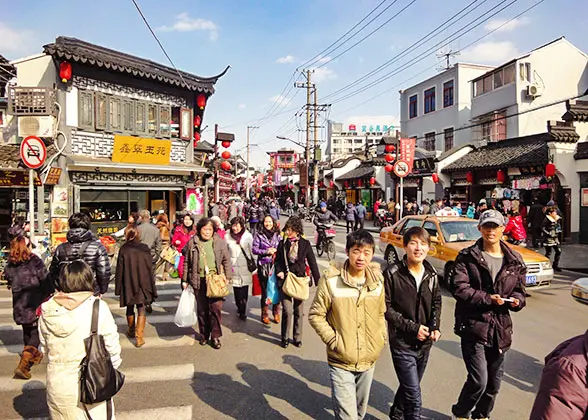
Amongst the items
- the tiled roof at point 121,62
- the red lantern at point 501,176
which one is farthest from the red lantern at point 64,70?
the red lantern at point 501,176

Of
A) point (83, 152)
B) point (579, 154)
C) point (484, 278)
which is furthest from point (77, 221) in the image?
point (579, 154)

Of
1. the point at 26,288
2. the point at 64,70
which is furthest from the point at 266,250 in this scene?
the point at 64,70

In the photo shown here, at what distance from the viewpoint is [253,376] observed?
15.6ft

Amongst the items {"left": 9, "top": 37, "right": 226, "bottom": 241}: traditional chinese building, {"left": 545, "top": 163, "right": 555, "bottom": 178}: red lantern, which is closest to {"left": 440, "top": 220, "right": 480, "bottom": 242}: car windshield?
{"left": 545, "top": 163, "right": 555, "bottom": 178}: red lantern

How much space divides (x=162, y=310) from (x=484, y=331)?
19.1ft

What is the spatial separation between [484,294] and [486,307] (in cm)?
12

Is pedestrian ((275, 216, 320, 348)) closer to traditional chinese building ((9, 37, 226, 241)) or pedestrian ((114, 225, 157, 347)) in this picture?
pedestrian ((114, 225, 157, 347))

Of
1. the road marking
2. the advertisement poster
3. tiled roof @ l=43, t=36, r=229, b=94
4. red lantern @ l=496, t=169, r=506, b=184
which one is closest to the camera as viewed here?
the road marking

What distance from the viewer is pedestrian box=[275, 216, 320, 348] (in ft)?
18.8

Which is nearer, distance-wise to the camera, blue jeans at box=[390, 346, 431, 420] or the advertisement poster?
blue jeans at box=[390, 346, 431, 420]

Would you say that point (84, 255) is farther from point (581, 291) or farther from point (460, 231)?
point (460, 231)

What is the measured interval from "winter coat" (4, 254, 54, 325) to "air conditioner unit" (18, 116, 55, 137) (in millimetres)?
9002

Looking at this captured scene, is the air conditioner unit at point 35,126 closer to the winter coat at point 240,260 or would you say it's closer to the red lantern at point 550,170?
the winter coat at point 240,260

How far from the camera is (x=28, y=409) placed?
4031 millimetres
